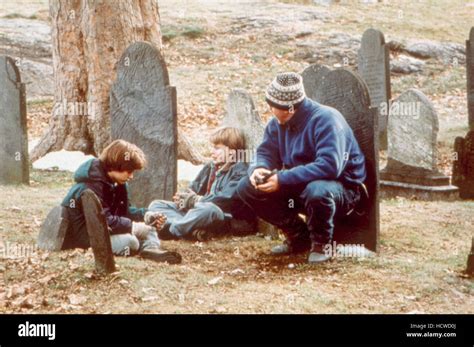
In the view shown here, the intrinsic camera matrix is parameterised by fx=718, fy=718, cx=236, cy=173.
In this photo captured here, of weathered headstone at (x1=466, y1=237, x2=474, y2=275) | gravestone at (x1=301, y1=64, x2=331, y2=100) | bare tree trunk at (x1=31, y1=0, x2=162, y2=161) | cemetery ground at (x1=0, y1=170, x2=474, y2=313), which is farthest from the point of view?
bare tree trunk at (x1=31, y1=0, x2=162, y2=161)

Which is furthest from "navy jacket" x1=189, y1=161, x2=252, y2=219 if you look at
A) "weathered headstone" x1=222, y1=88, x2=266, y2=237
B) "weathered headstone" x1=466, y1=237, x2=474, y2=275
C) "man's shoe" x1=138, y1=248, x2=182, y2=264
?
"weathered headstone" x1=466, y1=237, x2=474, y2=275

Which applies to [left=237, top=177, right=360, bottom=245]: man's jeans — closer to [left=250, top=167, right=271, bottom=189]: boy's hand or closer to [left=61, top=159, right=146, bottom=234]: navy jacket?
[left=250, top=167, right=271, bottom=189]: boy's hand

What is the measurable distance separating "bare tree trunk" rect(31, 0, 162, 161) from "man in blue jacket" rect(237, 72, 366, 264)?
3765 millimetres

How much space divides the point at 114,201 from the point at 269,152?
1.31m

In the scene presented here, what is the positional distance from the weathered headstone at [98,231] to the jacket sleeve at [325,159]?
A: 1433 mm

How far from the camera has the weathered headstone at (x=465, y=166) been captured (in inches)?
340

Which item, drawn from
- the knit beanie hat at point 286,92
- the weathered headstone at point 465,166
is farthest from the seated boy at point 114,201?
the weathered headstone at point 465,166

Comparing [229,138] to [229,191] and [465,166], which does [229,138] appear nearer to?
[229,191]

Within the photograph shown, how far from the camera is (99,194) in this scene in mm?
5488

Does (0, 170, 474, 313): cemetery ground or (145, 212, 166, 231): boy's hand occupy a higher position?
(145, 212, 166, 231): boy's hand

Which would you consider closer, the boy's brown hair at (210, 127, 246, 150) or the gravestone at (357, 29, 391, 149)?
the boy's brown hair at (210, 127, 246, 150)

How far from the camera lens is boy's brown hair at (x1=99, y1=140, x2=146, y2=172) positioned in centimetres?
549

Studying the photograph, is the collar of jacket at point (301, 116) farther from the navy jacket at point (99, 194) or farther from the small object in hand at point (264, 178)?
the navy jacket at point (99, 194)

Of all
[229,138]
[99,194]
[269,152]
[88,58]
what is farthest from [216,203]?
[88,58]
